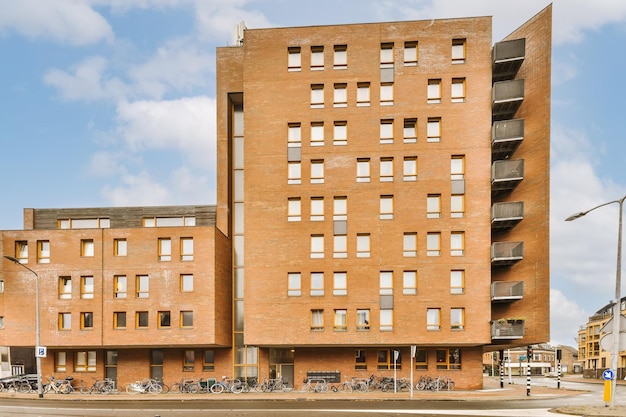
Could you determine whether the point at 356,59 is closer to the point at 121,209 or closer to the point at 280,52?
the point at 280,52

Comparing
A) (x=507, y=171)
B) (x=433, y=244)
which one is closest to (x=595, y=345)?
(x=507, y=171)

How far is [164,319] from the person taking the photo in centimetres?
3878

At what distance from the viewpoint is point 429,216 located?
127 feet

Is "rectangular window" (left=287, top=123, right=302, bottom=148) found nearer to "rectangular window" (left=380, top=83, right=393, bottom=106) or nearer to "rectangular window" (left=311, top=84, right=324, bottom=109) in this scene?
"rectangular window" (left=311, top=84, right=324, bottom=109)

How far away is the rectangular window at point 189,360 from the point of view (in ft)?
135

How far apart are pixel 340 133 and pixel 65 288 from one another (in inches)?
856

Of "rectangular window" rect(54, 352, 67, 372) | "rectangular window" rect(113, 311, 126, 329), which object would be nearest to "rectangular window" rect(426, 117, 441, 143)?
"rectangular window" rect(113, 311, 126, 329)

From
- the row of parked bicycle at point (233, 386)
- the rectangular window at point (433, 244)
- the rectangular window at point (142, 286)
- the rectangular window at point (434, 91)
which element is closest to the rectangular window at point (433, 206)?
the rectangular window at point (433, 244)

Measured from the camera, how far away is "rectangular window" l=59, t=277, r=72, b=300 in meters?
39.4

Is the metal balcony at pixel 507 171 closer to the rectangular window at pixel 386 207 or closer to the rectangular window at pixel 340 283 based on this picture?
the rectangular window at pixel 386 207

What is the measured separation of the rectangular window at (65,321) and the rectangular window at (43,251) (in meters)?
3.95

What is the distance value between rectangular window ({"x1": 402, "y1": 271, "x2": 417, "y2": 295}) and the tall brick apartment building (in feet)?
0.44

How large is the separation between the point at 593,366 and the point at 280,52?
97777mm

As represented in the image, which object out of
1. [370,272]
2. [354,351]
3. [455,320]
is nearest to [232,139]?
[370,272]
